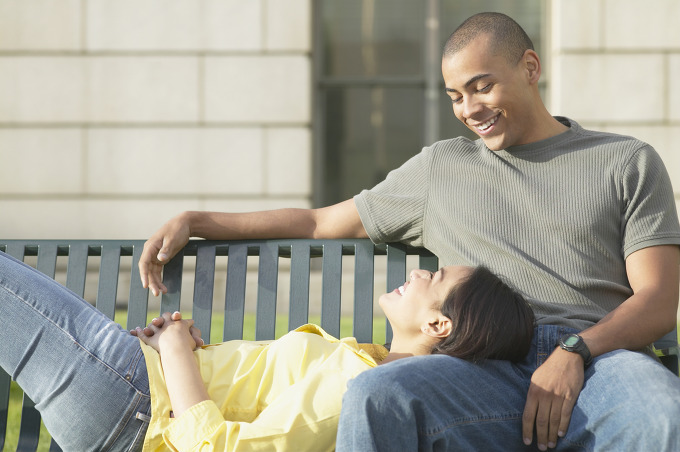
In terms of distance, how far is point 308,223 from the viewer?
3.87 metres

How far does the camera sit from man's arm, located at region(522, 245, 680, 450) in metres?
2.75

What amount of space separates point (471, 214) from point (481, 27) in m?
0.78

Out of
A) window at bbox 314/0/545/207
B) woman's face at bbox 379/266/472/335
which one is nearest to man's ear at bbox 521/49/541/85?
woman's face at bbox 379/266/472/335

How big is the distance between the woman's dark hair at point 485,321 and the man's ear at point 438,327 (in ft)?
0.06

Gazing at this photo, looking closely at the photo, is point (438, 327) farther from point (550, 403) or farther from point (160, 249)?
point (160, 249)

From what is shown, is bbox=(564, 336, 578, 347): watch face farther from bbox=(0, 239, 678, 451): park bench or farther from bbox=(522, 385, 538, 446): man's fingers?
bbox=(0, 239, 678, 451): park bench

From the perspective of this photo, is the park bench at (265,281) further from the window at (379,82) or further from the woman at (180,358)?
the window at (379,82)

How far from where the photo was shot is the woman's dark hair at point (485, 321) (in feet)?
9.45

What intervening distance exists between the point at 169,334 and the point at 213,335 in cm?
305

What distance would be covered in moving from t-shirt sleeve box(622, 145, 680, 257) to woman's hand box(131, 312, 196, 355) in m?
1.72

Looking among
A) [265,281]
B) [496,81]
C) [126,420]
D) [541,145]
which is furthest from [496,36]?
[126,420]

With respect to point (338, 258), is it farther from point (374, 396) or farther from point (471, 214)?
point (374, 396)

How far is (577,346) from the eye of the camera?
2865 millimetres

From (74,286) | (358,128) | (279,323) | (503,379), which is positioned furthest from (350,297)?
(503,379)
